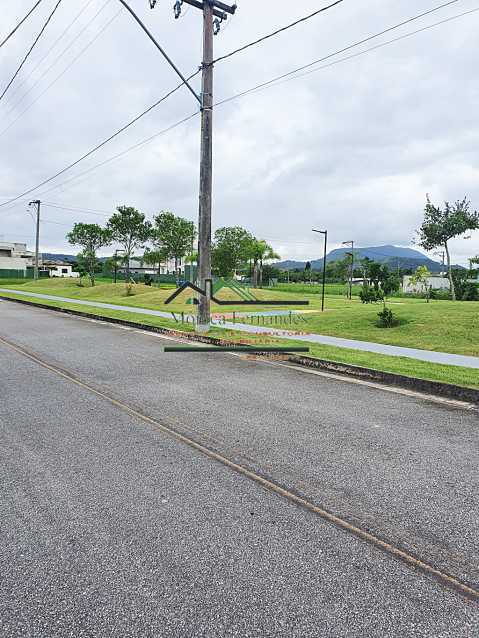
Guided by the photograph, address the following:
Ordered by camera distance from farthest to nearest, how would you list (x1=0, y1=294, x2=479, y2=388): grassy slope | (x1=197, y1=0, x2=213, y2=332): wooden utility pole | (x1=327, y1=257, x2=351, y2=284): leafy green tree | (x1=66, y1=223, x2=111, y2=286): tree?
(x1=327, y1=257, x2=351, y2=284): leafy green tree → (x1=66, y1=223, x2=111, y2=286): tree → (x1=197, y1=0, x2=213, y2=332): wooden utility pole → (x1=0, y1=294, x2=479, y2=388): grassy slope

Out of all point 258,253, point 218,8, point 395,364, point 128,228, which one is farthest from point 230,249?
point 395,364

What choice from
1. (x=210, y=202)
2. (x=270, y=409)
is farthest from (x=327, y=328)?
(x=270, y=409)

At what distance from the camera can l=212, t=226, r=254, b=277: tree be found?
72500mm

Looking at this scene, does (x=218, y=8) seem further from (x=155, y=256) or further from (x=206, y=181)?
(x=155, y=256)

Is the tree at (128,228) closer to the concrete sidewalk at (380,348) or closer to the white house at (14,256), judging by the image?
the concrete sidewalk at (380,348)

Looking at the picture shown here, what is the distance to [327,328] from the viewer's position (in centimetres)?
1416

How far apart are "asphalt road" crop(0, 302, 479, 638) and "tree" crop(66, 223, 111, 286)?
158 ft

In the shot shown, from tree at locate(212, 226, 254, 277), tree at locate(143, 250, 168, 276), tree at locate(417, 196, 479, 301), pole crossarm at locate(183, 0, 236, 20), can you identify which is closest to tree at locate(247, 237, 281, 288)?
tree at locate(212, 226, 254, 277)

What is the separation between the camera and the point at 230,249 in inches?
2854

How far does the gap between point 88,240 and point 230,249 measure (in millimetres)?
24930

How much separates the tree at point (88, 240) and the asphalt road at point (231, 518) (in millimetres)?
48031

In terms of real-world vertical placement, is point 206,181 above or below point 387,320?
above

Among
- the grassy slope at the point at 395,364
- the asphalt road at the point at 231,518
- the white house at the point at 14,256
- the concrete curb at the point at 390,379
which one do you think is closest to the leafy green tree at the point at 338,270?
the white house at the point at 14,256

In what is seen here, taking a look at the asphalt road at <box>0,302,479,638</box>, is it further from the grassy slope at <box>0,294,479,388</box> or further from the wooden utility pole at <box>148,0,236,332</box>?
the wooden utility pole at <box>148,0,236,332</box>
